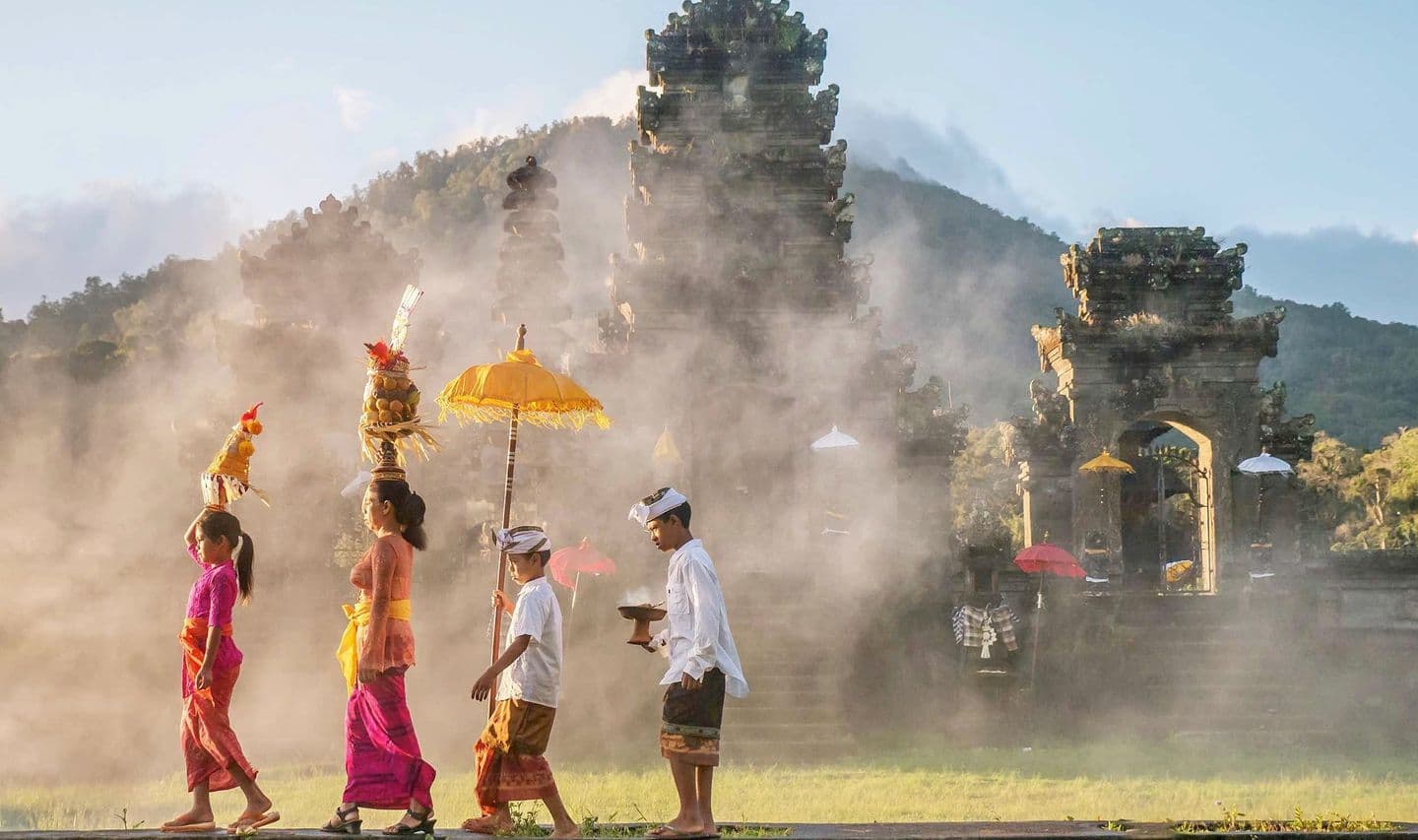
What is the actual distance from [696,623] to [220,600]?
10.5 feet

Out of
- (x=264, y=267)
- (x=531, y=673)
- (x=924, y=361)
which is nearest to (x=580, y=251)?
(x=924, y=361)

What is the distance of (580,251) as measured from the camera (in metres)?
104

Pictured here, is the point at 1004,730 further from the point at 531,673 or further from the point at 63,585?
the point at 63,585

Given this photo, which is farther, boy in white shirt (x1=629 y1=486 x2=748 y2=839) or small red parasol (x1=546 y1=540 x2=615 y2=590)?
small red parasol (x1=546 y1=540 x2=615 y2=590)

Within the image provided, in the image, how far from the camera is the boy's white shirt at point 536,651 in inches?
364

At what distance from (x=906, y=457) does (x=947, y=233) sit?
93.5 meters

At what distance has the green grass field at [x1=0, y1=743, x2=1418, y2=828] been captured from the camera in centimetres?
1362

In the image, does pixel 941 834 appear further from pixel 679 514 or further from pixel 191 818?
pixel 191 818

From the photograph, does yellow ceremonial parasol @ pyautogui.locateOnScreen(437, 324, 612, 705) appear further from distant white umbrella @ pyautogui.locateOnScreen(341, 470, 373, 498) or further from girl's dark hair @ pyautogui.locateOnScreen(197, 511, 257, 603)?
distant white umbrella @ pyautogui.locateOnScreen(341, 470, 373, 498)

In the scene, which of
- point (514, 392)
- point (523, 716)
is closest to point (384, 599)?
point (523, 716)

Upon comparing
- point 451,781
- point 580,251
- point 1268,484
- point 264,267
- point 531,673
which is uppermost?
point 580,251

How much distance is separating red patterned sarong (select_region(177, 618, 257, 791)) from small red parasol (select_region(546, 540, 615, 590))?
40.1ft

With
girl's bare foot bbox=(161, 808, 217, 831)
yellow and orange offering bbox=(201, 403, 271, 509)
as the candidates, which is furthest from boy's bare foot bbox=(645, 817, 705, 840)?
yellow and orange offering bbox=(201, 403, 271, 509)

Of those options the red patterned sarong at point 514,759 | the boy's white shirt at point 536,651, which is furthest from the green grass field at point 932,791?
the boy's white shirt at point 536,651
